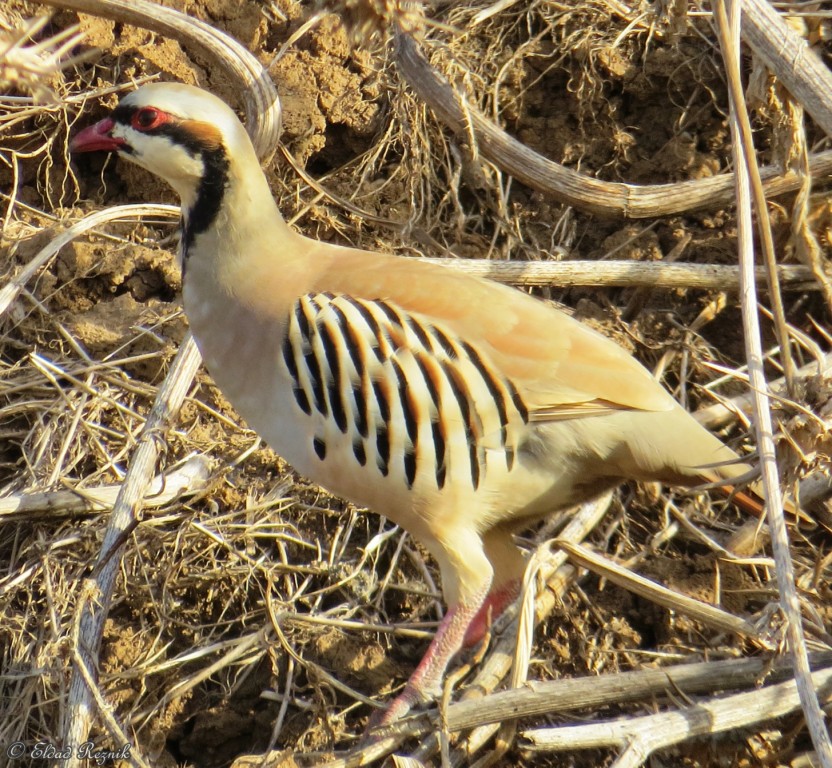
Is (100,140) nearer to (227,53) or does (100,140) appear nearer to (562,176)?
(227,53)

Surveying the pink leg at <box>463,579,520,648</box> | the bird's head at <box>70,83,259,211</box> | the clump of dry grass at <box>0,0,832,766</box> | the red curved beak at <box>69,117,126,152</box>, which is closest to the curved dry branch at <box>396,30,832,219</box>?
the clump of dry grass at <box>0,0,832,766</box>

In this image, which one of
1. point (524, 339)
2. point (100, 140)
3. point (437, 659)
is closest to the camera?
point (524, 339)

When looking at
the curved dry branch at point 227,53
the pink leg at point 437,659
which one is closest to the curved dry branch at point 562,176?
the curved dry branch at point 227,53

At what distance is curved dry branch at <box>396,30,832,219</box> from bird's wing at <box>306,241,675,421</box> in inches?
39.7

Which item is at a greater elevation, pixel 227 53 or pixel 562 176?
pixel 227 53

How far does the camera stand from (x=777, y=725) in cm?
328

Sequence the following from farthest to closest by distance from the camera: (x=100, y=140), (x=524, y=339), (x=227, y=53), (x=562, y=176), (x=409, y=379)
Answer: (x=562, y=176)
(x=227, y=53)
(x=100, y=140)
(x=524, y=339)
(x=409, y=379)

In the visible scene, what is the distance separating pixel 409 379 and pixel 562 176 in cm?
153

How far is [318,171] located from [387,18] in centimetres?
306

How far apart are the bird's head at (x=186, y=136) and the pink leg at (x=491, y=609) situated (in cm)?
161

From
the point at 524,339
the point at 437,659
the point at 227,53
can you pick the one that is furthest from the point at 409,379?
the point at 227,53

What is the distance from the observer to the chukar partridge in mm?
3354

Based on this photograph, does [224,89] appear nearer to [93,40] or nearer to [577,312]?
[93,40]

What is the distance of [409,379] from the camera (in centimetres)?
333
